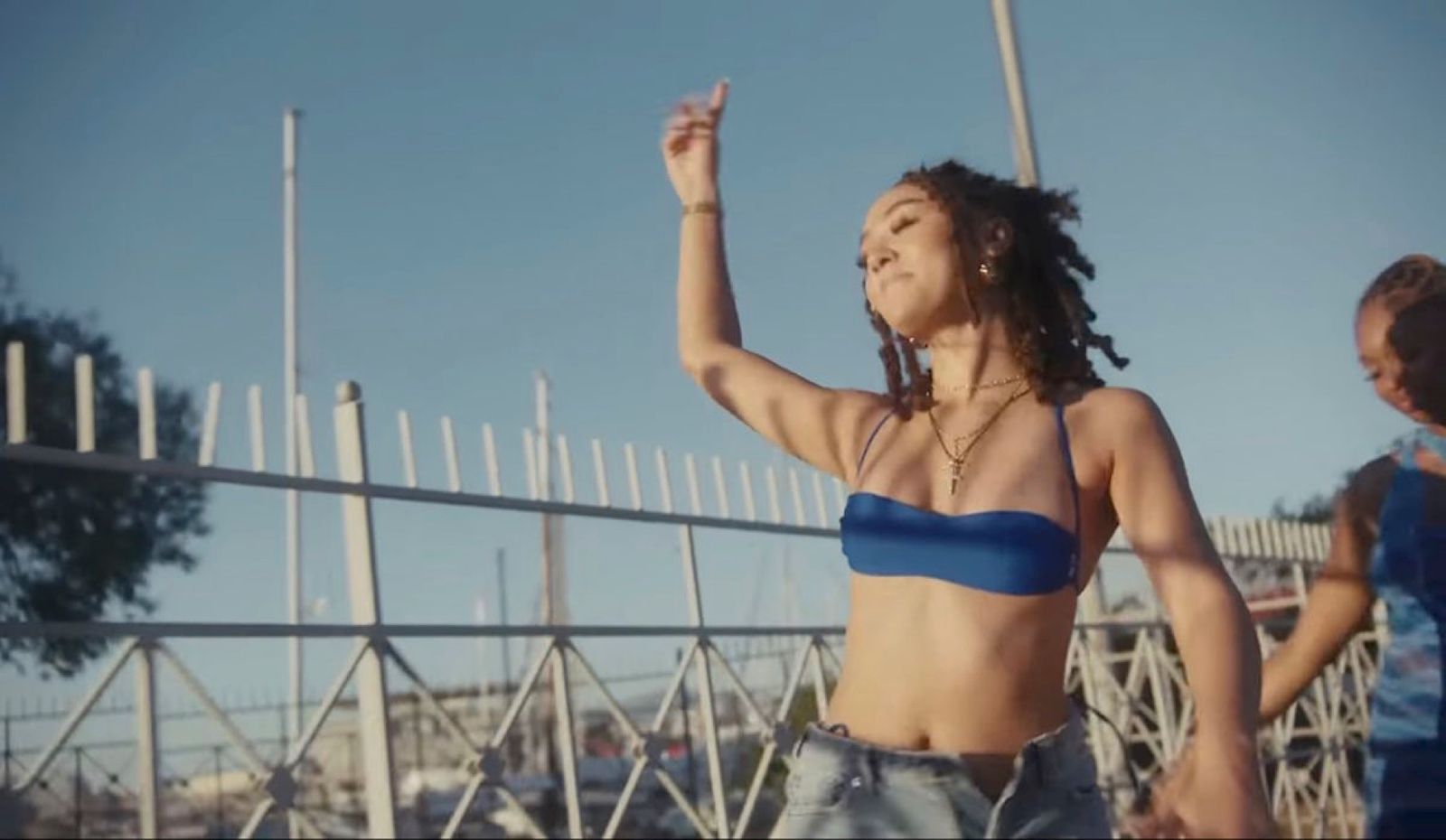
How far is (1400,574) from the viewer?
2033 mm

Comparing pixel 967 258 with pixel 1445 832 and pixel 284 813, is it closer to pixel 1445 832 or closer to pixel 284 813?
pixel 1445 832

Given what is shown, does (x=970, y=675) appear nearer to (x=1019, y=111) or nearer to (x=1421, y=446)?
(x=1421, y=446)

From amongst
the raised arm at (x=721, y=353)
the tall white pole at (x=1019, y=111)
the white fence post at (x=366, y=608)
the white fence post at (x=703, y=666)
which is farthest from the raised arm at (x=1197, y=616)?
the tall white pole at (x=1019, y=111)

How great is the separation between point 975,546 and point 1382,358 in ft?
2.94

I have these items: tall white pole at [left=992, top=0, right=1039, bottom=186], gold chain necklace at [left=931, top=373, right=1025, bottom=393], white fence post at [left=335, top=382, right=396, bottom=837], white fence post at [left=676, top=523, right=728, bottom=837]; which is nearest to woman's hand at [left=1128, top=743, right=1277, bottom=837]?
gold chain necklace at [left=931, top=373, right=1025, bottom=393]

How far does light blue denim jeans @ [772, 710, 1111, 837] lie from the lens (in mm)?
1389

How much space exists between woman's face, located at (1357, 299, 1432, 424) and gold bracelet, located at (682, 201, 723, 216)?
871 millimetres

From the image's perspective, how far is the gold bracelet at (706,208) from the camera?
1915 mm

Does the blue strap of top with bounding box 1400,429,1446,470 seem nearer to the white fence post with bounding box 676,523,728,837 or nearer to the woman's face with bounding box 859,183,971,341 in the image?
the woman's face with bounding box 859,183,971,341

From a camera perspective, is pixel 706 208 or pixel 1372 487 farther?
pixel 1372 487

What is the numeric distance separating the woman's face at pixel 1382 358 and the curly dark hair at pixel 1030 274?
1.66 ft

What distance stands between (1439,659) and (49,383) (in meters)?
6.20

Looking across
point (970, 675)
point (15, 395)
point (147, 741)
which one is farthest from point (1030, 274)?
point (147, 741)

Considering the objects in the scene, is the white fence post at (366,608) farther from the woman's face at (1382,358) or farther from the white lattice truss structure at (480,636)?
the woman's face at (1382,358)
